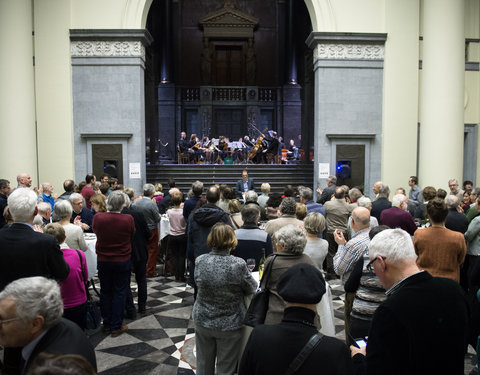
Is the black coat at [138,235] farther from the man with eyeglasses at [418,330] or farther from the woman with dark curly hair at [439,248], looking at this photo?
the man with eyeglasses at [418,330]

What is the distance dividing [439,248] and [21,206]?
385cm

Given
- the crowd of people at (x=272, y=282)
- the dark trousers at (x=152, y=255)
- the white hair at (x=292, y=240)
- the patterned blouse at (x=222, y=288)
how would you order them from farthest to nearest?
1. the dark trousers at (x=152, y=255)
2. the patterned blouse at (x=222, y=288)
3. the white hair at (x=292, y=240)
4. the crowd of people at (x=272, y=282)

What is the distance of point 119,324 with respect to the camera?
5.57 m

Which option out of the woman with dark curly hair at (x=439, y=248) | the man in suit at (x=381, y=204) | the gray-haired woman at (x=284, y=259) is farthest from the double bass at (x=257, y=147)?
the gray-haired woman at (x=284, y=259)

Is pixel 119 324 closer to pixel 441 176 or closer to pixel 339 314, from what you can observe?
pixel 339 314

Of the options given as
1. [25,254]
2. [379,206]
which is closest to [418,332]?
[25,254]

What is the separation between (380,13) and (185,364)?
11.7 m

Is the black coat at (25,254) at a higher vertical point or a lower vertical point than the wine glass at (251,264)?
higher

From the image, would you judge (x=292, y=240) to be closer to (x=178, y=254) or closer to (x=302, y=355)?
(x=302, y=355)

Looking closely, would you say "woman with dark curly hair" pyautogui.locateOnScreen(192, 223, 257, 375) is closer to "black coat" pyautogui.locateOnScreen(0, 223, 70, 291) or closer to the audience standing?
"black coat" pyautogui.locateOnScreen(0, 223, 70, 291)

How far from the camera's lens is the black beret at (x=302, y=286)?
2104 millimetres

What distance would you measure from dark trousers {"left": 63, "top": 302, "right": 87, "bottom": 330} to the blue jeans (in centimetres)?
109

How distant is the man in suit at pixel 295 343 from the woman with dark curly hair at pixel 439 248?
8.45 ft

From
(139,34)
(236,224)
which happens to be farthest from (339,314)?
(139,34)
